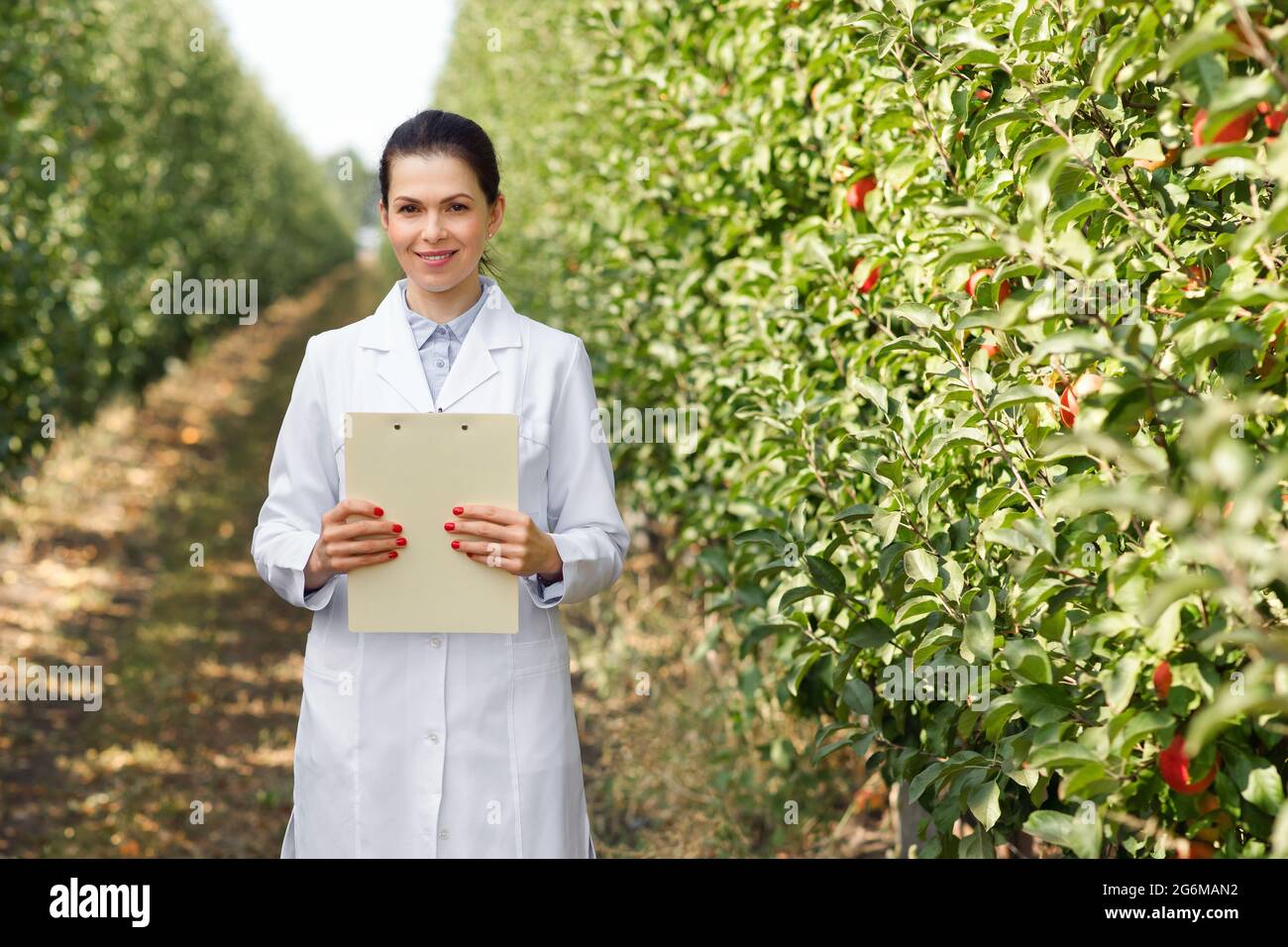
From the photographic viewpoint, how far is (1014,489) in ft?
5.65

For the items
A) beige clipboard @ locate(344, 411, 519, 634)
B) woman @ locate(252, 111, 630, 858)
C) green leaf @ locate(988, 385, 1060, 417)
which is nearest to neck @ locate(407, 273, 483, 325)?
woman @ locate(252, 111, 630, 858)

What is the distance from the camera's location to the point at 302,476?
6.59ft

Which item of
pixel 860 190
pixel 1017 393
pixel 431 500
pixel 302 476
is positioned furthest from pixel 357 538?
pixel 860 190

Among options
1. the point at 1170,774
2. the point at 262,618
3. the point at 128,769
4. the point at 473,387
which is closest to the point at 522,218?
the point at 262,618

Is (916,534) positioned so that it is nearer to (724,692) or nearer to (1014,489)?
(1014,489)

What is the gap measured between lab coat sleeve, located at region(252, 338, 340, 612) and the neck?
0.20m

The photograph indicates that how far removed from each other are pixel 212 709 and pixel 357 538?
4468 mm

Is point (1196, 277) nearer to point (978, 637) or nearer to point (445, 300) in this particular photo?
point (978, 637)

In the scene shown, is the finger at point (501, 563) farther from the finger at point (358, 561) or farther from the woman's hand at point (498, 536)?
the finger at point (358, 561)

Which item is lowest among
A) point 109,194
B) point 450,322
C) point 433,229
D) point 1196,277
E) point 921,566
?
point 921,566

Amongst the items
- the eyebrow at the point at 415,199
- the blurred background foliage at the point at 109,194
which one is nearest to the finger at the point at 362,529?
the eyebrow at the point at 415,199

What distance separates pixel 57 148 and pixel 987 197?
5488 mm

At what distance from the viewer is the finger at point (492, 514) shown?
5.99 feet

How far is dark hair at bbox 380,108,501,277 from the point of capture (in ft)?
6.42
